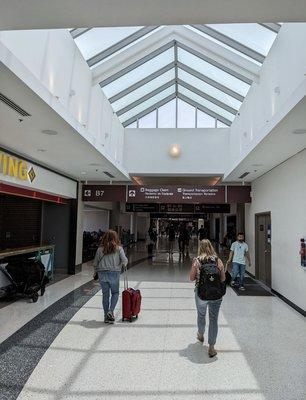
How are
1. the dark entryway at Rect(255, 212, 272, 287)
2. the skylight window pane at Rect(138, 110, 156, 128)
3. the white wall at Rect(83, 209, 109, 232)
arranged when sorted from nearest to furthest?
the dark entryway at Rect(255, 212, 272, 287), the skylight window pane at Rect(138, 110, 156, 128), the white wall at Rect(83, 209, 109, 232)

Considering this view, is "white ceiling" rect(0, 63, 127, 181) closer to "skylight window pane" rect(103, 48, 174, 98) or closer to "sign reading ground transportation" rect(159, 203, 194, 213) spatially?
"skylight window pane" rect(103, 48, 174, 98)

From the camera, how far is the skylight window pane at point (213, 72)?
8.25 metres

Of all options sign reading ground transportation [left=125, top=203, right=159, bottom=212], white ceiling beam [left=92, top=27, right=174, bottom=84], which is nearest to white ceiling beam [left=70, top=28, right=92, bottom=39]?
white ceiling beam [left=92, top=27, right=174, bottom=84]

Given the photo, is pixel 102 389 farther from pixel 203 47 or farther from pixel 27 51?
pixel 203 47

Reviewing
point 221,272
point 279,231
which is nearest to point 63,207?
point 279,231

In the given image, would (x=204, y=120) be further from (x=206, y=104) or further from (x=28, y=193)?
(x=28, y=193)

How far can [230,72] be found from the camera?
8000 mm

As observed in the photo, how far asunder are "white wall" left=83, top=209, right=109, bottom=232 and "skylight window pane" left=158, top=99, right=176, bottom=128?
8.51 metres

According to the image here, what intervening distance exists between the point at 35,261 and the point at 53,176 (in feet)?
8.81

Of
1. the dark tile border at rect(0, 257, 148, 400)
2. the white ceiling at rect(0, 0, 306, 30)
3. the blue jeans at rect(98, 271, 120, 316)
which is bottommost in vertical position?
the dark tile border at rect(0, 257, 148, 400)

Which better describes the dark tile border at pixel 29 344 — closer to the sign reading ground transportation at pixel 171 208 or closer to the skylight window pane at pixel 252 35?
the sign reading ground transportation at pixel 171 208

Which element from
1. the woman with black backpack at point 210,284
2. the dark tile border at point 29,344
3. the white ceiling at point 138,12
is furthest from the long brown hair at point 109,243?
the white ceiling at point 138,12

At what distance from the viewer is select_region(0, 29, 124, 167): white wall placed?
415 cm

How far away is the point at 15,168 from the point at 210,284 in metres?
4.57
